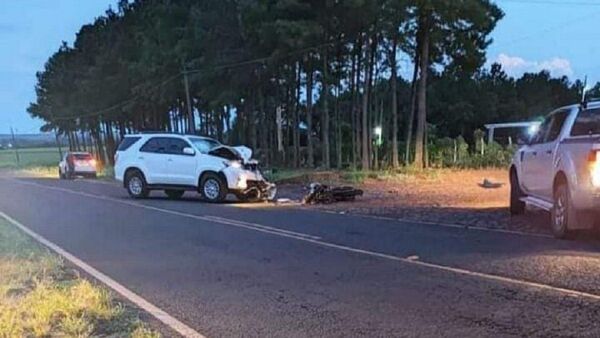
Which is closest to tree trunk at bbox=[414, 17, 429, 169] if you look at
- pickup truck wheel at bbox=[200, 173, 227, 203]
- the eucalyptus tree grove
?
the eucalyptus tree grove

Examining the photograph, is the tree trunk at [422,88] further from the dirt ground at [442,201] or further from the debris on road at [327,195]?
the debris on road at [327,195]

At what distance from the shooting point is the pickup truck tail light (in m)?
10.7

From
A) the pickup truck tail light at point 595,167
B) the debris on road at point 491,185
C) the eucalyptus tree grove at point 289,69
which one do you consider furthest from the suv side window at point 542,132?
the eucalyptus tree grove at point 289,69

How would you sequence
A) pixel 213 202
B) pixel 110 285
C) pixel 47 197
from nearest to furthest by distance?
pixel 110 285 < pixel 213 202 < pixel 47 197

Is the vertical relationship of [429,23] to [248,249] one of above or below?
above

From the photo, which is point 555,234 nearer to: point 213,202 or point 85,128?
point 213,202

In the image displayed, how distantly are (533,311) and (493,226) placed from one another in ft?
24.0

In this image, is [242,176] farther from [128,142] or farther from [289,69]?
[289,69]

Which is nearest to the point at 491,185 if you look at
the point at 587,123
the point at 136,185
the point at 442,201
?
the point at 442,201

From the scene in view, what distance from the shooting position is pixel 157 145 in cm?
2364

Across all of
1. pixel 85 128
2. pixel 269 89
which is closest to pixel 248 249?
pixel 269 89

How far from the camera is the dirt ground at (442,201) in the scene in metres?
15.1

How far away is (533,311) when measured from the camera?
695cm

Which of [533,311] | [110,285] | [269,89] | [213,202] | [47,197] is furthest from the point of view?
[269,89]
